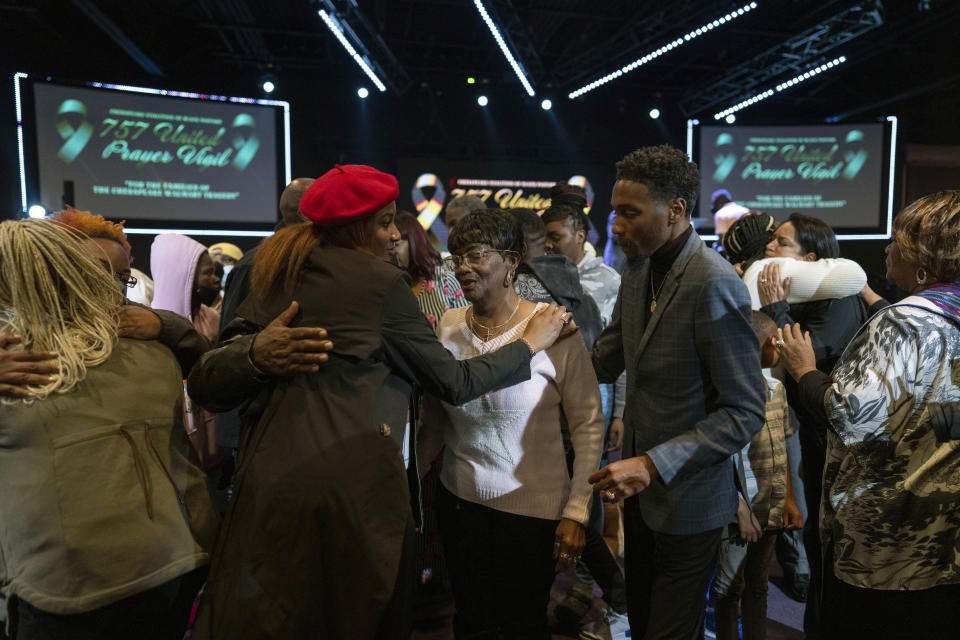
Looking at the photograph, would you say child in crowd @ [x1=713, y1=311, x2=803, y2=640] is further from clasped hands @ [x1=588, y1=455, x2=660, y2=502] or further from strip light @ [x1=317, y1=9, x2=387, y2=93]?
strip light @ [x1=317, y1=9, x2=387, y2=93]

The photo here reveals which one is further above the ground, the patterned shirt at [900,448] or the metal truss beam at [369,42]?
the metal truss beam at [369,42]

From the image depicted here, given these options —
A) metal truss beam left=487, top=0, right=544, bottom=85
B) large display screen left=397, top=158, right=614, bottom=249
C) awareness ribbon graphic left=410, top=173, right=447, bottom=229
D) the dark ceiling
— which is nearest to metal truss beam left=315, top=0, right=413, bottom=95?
the dark ceiling

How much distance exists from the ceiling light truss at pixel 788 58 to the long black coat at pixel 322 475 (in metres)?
7.76

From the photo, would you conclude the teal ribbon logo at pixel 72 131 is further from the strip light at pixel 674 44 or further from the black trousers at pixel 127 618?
the black trousers at pixel 127 618

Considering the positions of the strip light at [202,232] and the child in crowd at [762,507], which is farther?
the strip light at [202,232]

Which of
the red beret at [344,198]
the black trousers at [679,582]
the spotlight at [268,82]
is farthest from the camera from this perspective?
the spotlight at [268,82]

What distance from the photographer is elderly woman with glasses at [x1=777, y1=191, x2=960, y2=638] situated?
1.49m

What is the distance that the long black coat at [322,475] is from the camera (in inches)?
52.8

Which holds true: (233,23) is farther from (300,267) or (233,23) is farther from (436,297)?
(300,267)

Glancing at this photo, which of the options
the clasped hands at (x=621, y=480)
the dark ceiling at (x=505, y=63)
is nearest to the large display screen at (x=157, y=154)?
the dark ceiling at (x=505, y=63)

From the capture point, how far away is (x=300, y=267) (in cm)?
144

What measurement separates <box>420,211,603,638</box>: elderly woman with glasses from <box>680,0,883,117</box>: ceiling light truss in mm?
7158

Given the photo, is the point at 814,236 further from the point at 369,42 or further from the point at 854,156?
the point at 854,156

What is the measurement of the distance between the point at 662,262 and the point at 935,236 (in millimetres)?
638
